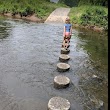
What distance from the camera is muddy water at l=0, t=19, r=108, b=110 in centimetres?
695

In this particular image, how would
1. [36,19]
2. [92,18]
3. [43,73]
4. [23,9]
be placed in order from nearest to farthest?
[43,73] → [92,18] → [36,19] → [23,9]

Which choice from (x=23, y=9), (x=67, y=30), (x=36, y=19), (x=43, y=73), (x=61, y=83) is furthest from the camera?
(x=23, y=9)

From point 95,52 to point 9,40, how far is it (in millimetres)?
6275

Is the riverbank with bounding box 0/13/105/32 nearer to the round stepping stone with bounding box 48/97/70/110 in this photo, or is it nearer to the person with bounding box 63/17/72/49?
the person with bounding box 63/17/72/49

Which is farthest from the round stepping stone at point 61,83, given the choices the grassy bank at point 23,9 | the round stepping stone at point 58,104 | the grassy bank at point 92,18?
the grassy bank at point 23,9

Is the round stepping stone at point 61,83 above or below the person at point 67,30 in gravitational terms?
below

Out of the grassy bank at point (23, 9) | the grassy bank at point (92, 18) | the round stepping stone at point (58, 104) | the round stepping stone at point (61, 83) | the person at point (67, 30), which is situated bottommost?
the round stepping stone at point (58, 104)

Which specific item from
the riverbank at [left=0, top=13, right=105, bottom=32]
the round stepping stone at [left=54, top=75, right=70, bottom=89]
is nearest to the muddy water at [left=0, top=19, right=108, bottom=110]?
the round stepping stone at [left=54, top=75, right=70, bottom=89]

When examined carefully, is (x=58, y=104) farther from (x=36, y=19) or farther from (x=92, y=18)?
(x=36, y=19)

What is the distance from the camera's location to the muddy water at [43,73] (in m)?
6.95

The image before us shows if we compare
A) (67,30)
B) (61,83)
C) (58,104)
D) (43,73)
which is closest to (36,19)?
(67,30)

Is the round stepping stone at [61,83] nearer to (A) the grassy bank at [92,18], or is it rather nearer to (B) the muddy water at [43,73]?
(B) the muddy water at [43,73]

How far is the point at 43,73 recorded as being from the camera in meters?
9.39

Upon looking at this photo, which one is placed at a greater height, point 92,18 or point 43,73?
point 92,18
